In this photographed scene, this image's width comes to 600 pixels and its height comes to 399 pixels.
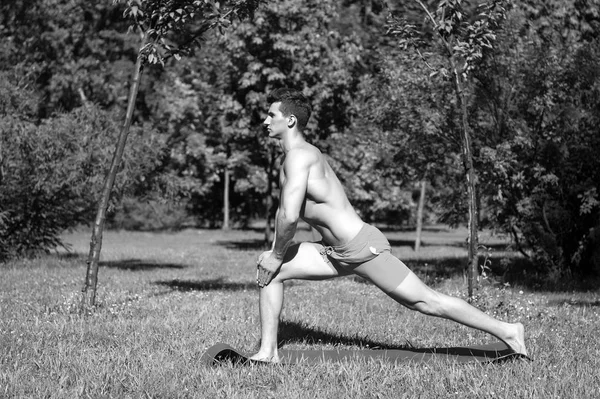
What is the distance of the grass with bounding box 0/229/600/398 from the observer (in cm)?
468

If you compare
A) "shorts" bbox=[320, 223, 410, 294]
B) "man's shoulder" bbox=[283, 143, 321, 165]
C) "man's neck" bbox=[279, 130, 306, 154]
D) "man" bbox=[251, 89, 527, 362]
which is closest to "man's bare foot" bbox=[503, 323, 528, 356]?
"man" bbox=[251, 89, 527, 362]

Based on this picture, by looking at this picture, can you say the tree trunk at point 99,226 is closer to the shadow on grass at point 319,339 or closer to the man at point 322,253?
the shadow on grass at point 319,339

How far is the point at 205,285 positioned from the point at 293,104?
7.29m

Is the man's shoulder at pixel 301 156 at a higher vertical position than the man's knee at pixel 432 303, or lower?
higher

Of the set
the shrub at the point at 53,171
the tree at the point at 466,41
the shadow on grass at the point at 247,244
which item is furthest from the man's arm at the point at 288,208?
the shadow on grass at the point at 247,244

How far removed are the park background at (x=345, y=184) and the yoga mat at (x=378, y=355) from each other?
0.72ft

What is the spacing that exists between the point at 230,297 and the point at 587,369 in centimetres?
569

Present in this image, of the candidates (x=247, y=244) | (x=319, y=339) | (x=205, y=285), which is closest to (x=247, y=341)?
(x=319, y=339)

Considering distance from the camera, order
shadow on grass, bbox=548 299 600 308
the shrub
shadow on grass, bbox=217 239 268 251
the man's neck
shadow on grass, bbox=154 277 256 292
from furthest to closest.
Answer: shadow on grass, bbox=217 239 268 251
the shrub
shadow on grass, bbox=154 277 256 292
shadow on grass, bbox=548 299 600 308
the man's neck

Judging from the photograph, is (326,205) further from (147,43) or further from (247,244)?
(247,244)

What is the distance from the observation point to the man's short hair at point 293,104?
5.82 m

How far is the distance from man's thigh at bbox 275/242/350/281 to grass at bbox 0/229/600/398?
0.71 metres

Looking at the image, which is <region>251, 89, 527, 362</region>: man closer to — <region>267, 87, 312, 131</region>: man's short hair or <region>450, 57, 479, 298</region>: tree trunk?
Answer: <region>267, 87, 312, 131</region>: man's short hair

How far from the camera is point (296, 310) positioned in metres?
8.94
